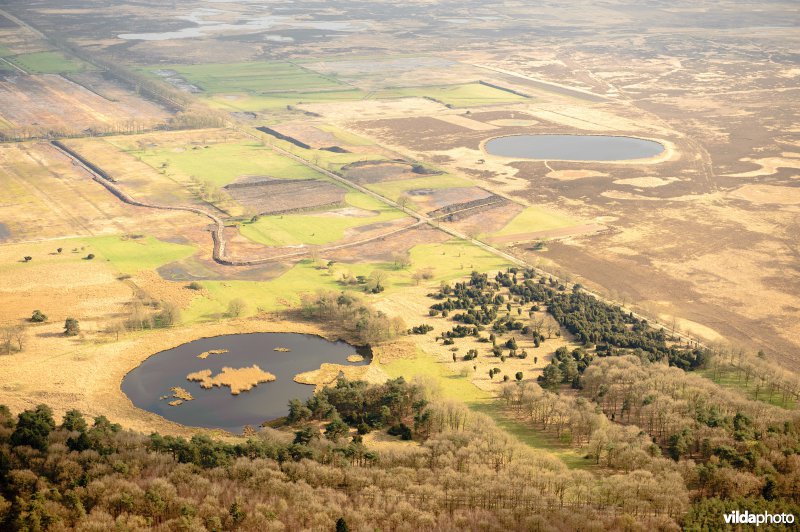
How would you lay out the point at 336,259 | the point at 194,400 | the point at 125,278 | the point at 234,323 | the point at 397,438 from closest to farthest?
the point at 397,438 < the point at 194,400 < the point at 234,323 < the point at 125,278 < the point at 336,259

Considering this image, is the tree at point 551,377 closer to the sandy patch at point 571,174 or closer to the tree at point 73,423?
the tree at point 73,423

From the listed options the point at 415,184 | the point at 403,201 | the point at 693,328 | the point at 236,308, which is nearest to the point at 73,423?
the point at 236,308

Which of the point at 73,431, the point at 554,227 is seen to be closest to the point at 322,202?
the point at 554,227

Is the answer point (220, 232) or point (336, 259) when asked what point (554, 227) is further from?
point (220, 232)

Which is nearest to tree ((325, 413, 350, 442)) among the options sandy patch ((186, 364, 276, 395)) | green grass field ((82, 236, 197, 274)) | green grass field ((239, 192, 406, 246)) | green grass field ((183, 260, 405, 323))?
sandy patch ((186, 364, 276, 395))

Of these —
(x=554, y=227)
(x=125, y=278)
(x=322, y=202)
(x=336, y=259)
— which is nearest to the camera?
(x=125, y=278)

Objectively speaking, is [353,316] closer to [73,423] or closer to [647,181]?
[73,423]
